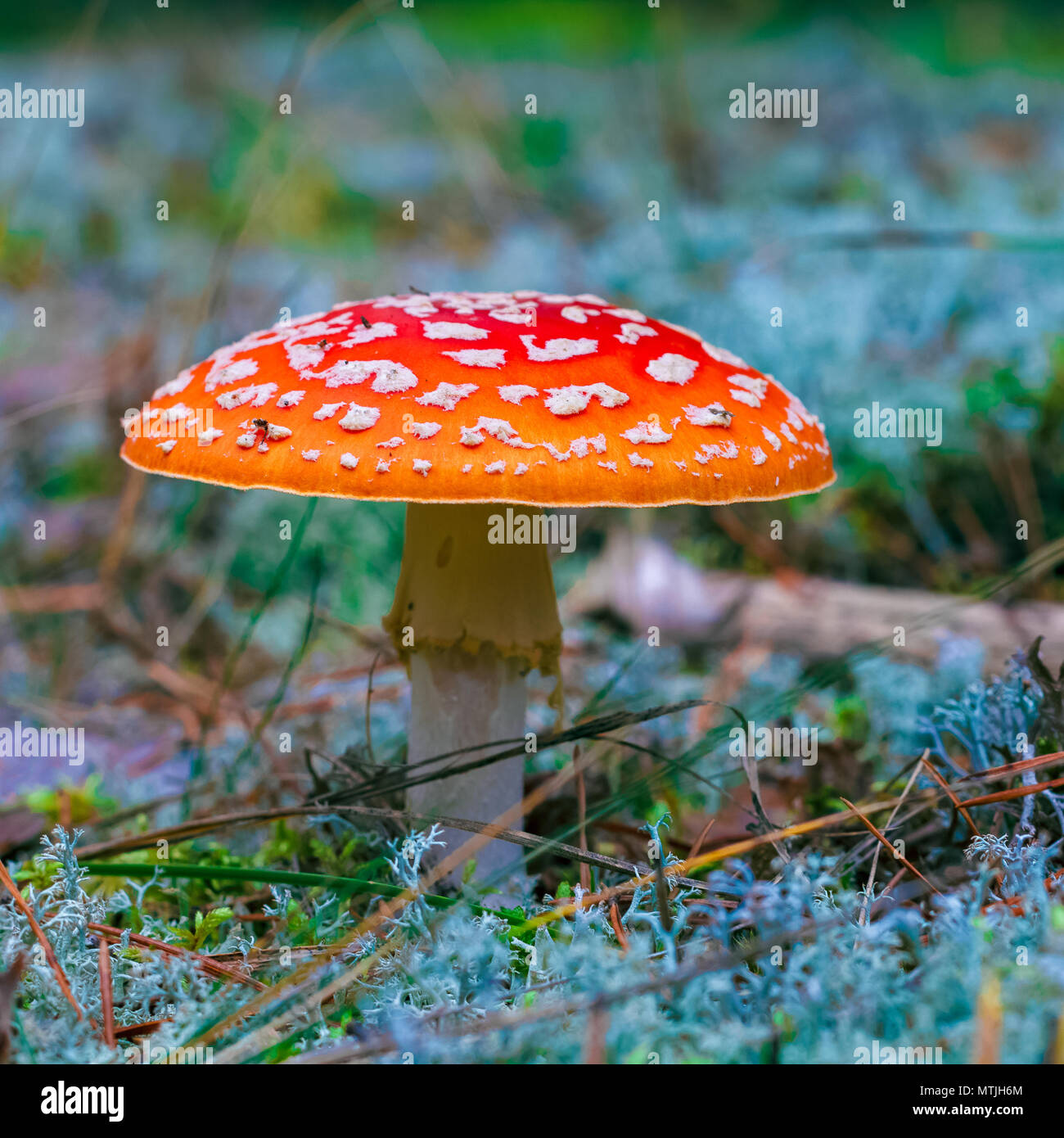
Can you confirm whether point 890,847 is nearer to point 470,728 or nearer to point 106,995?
point 470,728

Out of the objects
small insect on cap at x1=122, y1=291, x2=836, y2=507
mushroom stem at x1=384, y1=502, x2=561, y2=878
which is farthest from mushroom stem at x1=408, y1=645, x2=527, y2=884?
small insect on cap at x1=122, y1=291, x2=836, y2=507

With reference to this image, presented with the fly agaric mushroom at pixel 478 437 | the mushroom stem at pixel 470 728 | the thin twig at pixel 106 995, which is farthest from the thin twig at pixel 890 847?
the thin twig at pixel 106 995

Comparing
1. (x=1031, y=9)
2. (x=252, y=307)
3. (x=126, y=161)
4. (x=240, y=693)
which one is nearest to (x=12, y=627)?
(x=240, y=693)

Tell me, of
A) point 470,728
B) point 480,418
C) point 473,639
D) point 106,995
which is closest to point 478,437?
point 480,418

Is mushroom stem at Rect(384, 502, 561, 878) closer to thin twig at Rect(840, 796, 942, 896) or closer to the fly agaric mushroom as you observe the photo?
the fly agaric mushroom

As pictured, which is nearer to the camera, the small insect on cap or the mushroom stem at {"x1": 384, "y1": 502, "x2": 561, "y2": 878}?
the small insect on cap

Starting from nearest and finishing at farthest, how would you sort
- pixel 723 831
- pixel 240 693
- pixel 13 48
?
1. pixel 723 831
2. pixel 240 693
3. pixel 13 48
